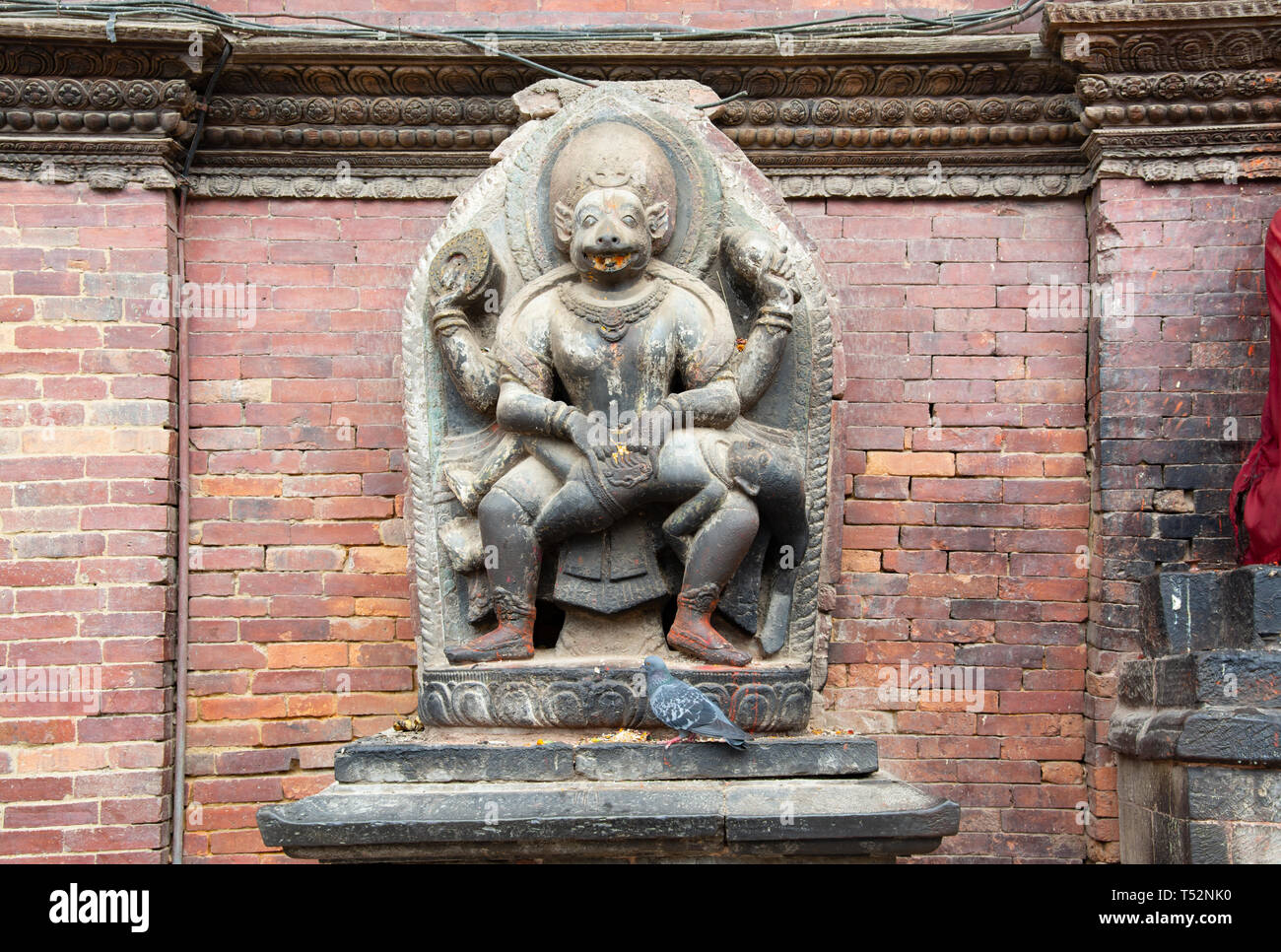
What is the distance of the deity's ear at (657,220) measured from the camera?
4.72m

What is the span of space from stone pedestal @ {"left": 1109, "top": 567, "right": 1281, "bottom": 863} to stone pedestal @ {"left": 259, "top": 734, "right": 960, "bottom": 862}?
901 millimetres

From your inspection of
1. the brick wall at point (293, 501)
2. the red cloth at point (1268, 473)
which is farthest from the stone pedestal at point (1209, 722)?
the brick wall at point (293, 501)

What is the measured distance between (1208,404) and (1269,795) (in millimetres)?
1708

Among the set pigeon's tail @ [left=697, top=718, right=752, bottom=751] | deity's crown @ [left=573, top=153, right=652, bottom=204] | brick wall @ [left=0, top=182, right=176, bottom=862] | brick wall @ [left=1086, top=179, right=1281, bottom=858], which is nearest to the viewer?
pigeon's tail @ [left=697, top=718, right=752, bottom=751]

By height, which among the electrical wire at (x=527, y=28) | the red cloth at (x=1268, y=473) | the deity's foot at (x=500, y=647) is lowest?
the deity's foot at (x=500, y=647)

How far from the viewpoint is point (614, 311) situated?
4.59m

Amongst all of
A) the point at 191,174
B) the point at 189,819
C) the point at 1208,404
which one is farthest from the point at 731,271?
the point at 189,819

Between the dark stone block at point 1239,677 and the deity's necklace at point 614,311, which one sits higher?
the deity's necklace at point 614,311

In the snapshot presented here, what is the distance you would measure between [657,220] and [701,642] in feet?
4.99

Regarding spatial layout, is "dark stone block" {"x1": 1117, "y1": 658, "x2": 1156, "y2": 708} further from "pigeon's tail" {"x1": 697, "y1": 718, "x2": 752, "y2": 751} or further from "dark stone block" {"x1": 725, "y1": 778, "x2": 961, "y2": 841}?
"pigeon's tail" {"x1": 697, "y1": 718, "x2": 752, "y2": 751}

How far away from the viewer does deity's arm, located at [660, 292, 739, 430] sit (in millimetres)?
4492

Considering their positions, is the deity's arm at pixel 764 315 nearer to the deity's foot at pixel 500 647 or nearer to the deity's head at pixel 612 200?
the deity's head at pixel 612 200

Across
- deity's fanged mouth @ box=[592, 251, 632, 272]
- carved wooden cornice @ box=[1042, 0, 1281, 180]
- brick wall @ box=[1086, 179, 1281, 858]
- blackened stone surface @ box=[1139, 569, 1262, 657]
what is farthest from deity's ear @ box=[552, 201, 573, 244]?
blackened stone surface @ box=[1139, 569, 1262, 657]

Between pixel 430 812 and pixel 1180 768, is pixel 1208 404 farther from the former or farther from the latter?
pixel 430 812
